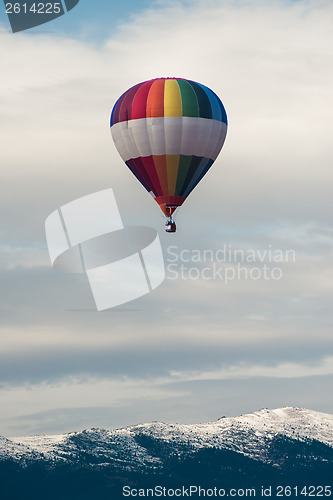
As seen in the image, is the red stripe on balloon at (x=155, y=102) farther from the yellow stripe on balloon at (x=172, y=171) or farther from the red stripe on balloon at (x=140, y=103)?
the yellow stripe on balloon at (x=172, y=171)

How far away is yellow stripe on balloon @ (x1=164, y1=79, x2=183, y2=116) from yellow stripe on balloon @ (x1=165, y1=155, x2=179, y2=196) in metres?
5.26

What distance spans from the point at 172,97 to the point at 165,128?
A: 3961 mm

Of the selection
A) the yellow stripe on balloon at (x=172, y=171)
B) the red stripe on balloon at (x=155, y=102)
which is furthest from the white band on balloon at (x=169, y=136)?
the red stripe on balloon at (x=155, y=102)

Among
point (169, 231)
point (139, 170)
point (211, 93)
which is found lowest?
point (169, 231)

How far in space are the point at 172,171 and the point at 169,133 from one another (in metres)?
4.69

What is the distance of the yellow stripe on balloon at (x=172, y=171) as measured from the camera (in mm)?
111500

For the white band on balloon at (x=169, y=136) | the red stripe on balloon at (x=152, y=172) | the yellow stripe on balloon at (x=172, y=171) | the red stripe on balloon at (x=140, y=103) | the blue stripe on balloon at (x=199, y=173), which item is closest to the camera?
the white band on balloon at (x=169, y=136)


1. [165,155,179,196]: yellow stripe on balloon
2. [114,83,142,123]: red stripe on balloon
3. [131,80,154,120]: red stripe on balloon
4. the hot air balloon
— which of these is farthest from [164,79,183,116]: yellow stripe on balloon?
[165,155,179,196]: yellow stripe on balloon

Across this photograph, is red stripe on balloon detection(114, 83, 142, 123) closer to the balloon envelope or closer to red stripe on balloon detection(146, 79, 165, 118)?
the balloon envelope

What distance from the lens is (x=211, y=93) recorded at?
114 meters

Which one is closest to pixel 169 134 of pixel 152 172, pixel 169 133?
pixel 169 133

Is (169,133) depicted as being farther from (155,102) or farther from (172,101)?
(155,102)

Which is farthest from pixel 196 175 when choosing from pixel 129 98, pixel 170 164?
pixel 129 98

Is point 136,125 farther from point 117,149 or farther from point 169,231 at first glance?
point 169,231
